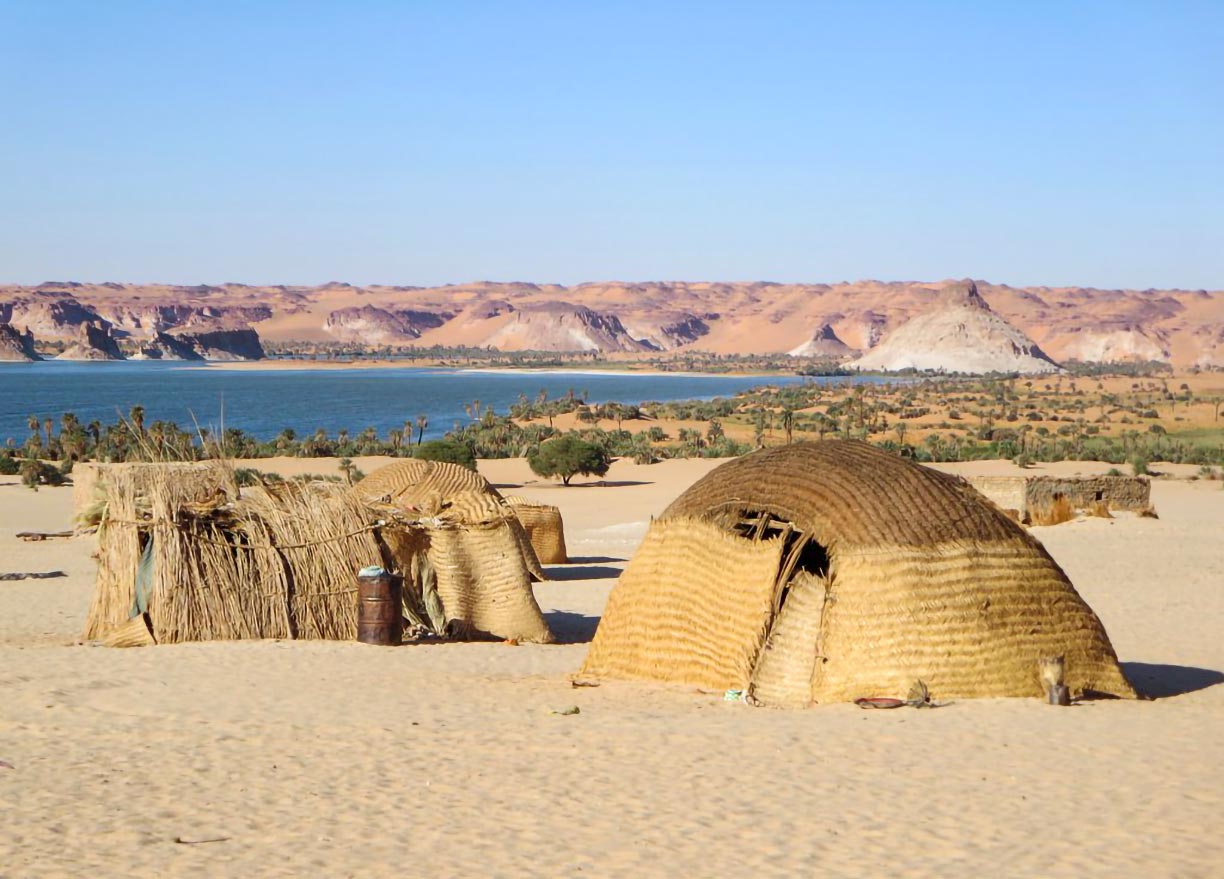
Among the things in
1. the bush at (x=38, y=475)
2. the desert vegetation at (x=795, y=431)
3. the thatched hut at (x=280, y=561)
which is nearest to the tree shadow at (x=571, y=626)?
the thatched hut at (x=280, y=561)

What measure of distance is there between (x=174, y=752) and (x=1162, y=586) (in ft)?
47.7

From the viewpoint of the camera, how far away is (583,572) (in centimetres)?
2212

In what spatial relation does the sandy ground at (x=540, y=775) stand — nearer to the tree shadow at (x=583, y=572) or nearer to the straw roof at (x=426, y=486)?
the straw roof at (x=426, y=486)

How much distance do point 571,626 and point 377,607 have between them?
3.22 m

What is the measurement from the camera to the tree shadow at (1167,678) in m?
12.5

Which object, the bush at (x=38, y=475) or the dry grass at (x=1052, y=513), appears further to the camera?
the bush at (x=38, y=475)

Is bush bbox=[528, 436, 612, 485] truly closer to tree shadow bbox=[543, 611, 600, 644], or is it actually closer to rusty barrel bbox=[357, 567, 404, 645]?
tree shadow bbox=[543, 611, 600, 644]

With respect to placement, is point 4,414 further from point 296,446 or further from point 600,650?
point 600,650

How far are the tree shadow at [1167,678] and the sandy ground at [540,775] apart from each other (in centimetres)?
6

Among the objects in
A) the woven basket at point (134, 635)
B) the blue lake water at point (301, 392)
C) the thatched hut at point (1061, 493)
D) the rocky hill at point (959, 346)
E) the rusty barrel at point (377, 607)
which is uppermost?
the rocky hill at point (959, 346)

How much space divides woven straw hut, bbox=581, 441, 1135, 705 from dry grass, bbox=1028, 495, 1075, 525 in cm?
1546

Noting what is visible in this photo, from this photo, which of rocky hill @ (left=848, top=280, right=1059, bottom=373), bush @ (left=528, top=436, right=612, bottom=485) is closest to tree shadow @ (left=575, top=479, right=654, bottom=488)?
bush @ (left=528, top=436, right=612, bottom=485)

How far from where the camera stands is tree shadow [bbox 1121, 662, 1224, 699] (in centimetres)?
1245

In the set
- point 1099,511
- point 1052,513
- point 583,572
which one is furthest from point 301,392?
point 583,572
